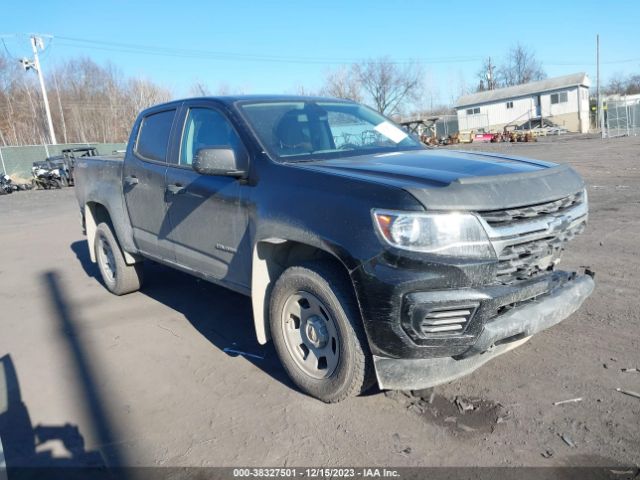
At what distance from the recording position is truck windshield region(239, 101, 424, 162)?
3.69 meters

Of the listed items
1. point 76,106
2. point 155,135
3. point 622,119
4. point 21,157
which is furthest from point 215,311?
point 76,106

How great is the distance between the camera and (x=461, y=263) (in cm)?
262

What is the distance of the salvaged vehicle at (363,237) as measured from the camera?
2652mm

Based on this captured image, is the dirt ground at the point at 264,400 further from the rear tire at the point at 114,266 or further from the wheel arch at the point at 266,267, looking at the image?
the wheel arch at the point at 266,267

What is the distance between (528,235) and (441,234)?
553 millimetres

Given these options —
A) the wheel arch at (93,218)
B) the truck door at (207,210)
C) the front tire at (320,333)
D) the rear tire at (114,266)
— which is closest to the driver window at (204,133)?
the truck door at (207,210)

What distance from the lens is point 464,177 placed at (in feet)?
9.30

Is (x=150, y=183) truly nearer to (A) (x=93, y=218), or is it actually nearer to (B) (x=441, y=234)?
(A) (x=93, y=218)

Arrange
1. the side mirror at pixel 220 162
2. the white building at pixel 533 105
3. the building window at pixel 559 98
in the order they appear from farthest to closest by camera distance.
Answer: the building window at pixel 559 98
the white building at pixel 533 105
the side mirror at pixel 220 162

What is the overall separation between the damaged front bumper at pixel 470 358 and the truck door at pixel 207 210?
1.32 metres

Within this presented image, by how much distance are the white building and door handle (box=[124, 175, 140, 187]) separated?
196 feet

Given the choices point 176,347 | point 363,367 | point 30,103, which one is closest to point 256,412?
point 363,367

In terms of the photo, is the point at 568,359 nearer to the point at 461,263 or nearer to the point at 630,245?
the point at 461,263

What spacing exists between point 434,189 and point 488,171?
0.55 metres
